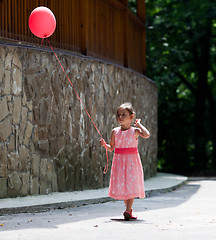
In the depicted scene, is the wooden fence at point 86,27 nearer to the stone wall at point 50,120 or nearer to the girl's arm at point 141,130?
the stone wall at point 50,120

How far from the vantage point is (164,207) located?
9336 millimetres

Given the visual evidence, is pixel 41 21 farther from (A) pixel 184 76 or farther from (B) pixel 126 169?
(A) pixel 184 76

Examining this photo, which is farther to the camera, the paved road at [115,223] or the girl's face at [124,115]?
the girl's face at [124,115]

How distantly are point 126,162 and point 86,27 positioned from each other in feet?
17.9

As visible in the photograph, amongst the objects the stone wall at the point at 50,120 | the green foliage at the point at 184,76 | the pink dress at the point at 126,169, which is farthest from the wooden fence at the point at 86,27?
the green foliage at the point at 184,76

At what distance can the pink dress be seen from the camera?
7371 millimetres

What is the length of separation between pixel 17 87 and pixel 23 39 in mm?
1261

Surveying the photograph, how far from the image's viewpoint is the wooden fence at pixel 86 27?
10406mm

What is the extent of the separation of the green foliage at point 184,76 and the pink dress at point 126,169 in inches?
557

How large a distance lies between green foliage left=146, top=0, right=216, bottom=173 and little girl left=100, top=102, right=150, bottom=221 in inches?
556

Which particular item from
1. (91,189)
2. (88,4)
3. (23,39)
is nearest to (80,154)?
(91,189)

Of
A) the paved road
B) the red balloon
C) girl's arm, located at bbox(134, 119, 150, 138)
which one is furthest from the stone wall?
girl's arm, located at bbox(134, 119, 150, 138)

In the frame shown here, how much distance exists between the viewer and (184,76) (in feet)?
93.3

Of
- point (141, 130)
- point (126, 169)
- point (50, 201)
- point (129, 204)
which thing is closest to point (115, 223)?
point (129, 204)
